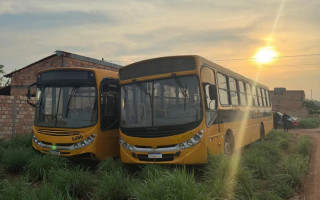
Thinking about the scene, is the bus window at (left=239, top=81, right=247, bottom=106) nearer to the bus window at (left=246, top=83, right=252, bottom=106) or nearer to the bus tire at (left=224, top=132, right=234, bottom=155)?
the bus window at (left=246, top=83, right=252, bottom=106)

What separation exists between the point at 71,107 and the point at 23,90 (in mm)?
11111

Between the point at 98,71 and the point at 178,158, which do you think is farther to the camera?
the point at 98,71

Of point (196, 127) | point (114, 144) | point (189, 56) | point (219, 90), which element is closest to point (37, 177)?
point (114, 144)

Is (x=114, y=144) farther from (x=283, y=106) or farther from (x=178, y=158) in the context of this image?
(x=283, y=106)

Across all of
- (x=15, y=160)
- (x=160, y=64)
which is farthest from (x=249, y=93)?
(x=15, y=160)

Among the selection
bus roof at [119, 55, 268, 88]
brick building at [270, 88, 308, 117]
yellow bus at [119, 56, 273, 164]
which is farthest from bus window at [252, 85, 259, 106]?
brick building at [270, 88, 308, 117]

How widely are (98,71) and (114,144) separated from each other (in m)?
2.30

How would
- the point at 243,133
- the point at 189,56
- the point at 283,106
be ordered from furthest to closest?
the point at 283,106 → the point at 243,133 → the point at 189,56

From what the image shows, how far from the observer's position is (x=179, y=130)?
22.2 feet

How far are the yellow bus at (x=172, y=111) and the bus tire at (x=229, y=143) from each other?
0.36ft

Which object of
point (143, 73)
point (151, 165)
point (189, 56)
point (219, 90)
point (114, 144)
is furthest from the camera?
point (114, 144)

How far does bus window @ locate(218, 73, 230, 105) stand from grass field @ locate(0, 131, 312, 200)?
1728 millimetres

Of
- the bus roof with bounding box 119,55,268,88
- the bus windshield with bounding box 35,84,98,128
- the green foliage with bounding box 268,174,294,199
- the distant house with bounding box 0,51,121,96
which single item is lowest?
the green foliage with bounding box 268,174,294,199

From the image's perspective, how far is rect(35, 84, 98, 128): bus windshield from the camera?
26.6 ft
